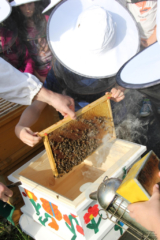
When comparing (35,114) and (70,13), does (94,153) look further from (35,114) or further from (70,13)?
(70,13)

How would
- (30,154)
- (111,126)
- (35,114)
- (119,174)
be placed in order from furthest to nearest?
(30,154)
(35,114)
(111,126)
(119,174)

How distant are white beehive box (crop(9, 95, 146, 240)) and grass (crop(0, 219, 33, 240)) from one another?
322 millimetres

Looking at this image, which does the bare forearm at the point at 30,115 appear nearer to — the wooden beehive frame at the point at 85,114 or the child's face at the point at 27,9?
the wooden beehive frame at the point at 85,114

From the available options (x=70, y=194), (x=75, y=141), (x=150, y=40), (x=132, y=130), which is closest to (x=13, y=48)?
(x=75, y=141)

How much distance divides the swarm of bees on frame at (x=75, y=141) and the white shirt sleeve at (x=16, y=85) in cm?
38

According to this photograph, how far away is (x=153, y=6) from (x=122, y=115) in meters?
1.60

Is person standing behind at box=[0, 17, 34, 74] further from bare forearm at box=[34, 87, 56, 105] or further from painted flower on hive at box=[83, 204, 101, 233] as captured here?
painted flower on hive at box=[83, 204, 101, 233]

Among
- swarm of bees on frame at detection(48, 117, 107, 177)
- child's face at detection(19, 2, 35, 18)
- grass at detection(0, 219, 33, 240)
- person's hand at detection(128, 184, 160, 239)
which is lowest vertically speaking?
grass at detection(0, 219, 33, 240)

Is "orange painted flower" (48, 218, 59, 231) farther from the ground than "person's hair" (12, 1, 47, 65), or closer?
closer

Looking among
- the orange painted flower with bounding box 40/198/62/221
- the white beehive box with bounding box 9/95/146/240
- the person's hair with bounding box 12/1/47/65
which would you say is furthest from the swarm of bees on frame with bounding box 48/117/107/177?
the person's hair with bounding box 12/1/47/65

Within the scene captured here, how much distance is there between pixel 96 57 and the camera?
1.77 meters

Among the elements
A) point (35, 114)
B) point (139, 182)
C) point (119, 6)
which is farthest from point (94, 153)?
point (119, 6)

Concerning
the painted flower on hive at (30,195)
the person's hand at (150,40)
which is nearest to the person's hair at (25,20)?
the person's hand at (150,40)

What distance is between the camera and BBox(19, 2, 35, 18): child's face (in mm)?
2400
